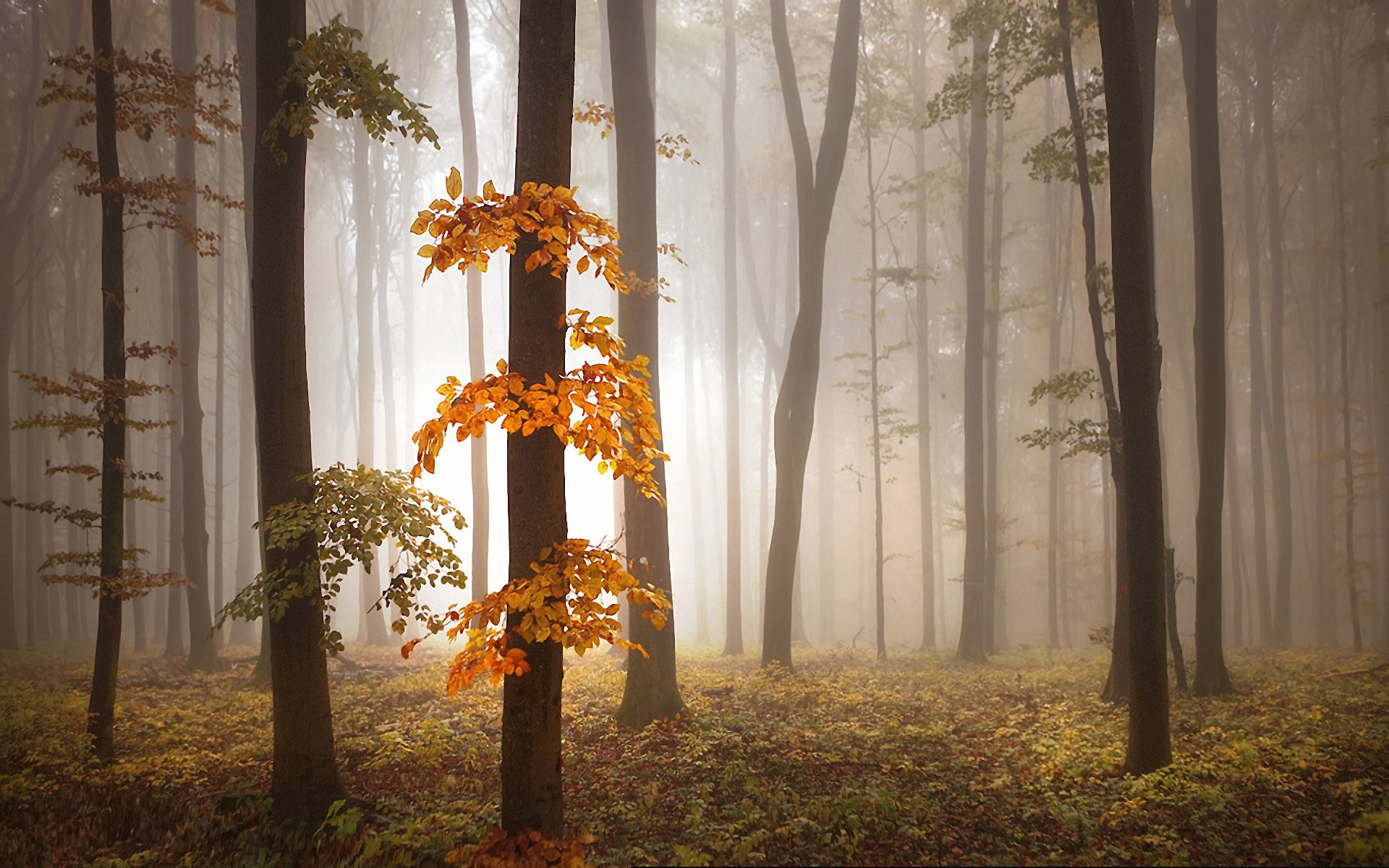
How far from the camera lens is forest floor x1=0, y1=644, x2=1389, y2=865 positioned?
4.95 m

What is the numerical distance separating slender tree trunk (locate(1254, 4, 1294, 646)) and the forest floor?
8.06 m

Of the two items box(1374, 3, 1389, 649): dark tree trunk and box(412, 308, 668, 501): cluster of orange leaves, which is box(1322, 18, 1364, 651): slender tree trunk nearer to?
box(1374, 3, 1389, 649): dark tree trunk

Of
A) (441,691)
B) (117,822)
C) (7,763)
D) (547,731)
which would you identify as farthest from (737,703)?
(7,763)

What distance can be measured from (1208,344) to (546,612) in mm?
10004

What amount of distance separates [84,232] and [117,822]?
72.2 feet

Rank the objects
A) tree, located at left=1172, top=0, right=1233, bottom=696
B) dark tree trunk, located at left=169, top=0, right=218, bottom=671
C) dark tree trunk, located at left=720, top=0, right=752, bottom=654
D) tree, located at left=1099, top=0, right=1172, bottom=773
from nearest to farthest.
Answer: tree, located at left=1099, top=0, right=1172, bottom=773 < tree, located at left=1172, top=0, right=1233, bottom=696 < dark tree trunk, located at left=169, top=0, right=218, bottom=671 < dark tree trunk, located at left=720, top=0, right=752, bottom=654

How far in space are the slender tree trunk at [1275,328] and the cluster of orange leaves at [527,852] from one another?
63.8 ft

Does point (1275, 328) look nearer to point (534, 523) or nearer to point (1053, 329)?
point (1053, 329)

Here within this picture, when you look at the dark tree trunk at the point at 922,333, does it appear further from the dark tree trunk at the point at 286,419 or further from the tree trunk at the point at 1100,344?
the dark tree trunk at the point at 286,419

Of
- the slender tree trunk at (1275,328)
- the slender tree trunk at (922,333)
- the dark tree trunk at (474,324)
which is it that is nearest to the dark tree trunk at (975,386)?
the slender tree trunk at (922,333)

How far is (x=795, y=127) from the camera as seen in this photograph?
12.5 metres

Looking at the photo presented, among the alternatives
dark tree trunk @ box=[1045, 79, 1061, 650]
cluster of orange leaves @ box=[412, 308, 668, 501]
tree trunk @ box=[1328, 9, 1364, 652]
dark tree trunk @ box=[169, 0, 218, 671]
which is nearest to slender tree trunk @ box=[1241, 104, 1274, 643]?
tree trunk @ box=[1328, 9, 1364, 652]

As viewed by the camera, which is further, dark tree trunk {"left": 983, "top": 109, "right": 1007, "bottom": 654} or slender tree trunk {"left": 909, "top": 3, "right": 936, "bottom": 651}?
slender tree trunk {"left": 909, "top": 3, "right": 936, "bottom": 651}

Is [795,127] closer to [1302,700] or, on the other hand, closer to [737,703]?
[737,703]
